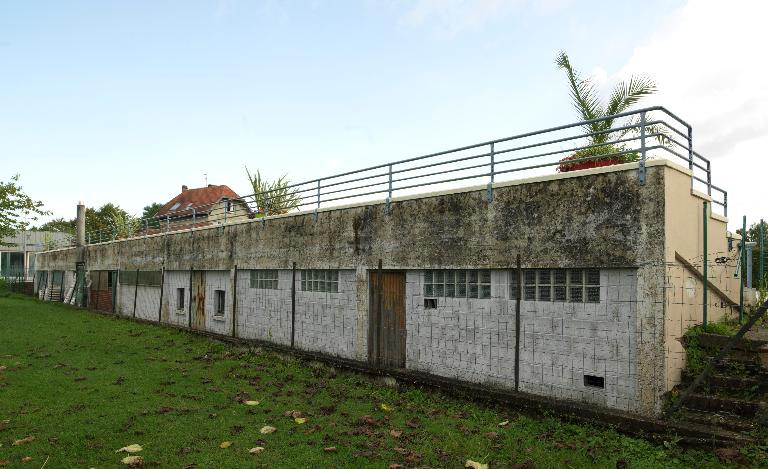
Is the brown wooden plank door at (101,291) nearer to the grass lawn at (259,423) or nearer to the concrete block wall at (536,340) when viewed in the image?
the grass lawn at (259,423)

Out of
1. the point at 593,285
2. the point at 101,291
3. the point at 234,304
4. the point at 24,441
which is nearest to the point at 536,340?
the point at 593,285

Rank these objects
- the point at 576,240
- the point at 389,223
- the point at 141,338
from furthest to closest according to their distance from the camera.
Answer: the point at 141,338 < the point at 389,223 < the point at 576,240

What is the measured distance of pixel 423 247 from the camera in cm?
1144

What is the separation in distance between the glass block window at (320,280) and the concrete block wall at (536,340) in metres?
2.64

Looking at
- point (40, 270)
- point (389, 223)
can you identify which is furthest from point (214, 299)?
point (40, 270)

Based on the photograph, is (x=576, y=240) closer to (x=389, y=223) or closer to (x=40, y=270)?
(x=389, y=223)

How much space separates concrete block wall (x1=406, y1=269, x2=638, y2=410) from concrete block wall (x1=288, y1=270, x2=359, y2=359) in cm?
192

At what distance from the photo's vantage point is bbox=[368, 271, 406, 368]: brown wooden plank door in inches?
474

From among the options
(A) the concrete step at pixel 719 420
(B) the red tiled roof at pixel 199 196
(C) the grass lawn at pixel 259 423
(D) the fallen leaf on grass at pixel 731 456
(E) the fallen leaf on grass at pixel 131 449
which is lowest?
(C) the grass lawn at pixel 259 423

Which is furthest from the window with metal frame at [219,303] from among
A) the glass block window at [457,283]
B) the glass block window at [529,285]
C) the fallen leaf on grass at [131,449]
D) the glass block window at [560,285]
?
the glass block window at [560,285]

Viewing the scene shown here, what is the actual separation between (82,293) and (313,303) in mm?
23467

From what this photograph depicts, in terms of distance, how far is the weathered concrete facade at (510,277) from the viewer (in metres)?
8.27

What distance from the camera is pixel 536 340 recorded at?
9.61 m

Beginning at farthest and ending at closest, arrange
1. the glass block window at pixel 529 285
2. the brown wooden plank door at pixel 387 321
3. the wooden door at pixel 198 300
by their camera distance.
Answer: the wooden door at pixel 198 300 < the brown wooden plank door at pixel 387 321 < the glass block window at pixel 529 285
